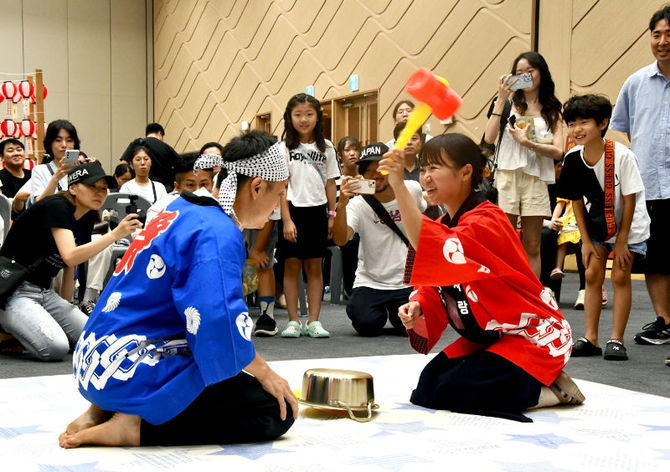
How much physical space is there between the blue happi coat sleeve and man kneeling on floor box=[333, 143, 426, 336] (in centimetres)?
250

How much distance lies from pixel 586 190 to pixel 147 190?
3382 mm

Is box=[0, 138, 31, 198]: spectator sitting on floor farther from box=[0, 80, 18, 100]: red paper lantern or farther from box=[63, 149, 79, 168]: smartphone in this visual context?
box=[0, 80, 18, 100]: red paper lantern

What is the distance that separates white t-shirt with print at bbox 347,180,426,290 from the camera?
14.5 ft

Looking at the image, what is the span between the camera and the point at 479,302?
92.3 inches

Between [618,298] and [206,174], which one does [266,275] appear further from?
[618,298]

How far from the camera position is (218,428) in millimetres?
1905

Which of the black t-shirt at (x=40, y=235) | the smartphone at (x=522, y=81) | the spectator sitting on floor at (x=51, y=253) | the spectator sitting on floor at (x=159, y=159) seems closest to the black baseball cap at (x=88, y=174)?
the spectator sitting on floor at (x=51, y=253)

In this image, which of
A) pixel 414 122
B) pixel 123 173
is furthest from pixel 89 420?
pixel 123 173

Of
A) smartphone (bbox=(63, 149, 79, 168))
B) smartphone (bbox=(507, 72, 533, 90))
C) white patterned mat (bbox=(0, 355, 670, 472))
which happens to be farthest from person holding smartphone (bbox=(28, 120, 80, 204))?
smartphone (bbox=(507, 72, 533, 90))

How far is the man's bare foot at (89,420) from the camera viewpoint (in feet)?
6.21

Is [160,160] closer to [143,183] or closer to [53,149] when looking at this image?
[143,183]

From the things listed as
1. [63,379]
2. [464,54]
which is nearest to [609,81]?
[464,54]

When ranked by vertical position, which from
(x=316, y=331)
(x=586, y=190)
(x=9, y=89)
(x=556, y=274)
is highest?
(x=9, y=89)

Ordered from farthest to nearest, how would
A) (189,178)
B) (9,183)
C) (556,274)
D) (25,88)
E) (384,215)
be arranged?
(25,88) < (9,183) < (556,274) < (189,178) < (384,215)
